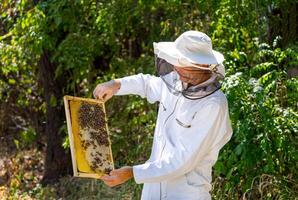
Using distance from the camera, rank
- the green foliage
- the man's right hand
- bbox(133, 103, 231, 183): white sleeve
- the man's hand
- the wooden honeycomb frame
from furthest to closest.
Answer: the green foliage → the man's right hand → the wooden honeycomb frame → the man's hand → bbox(133, 103, 231, 183): white sleeve

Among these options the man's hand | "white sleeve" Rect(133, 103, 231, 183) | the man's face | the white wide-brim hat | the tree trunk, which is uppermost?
the white wide-brim hat

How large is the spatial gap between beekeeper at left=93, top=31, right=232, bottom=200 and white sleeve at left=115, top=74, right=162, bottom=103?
318mm

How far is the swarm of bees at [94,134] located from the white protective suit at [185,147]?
29 cm

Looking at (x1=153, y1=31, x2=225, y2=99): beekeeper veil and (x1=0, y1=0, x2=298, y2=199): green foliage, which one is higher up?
(x1=153, y1=31, x2=225, y2=99): beekeeper veil

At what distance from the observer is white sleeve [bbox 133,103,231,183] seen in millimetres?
3279

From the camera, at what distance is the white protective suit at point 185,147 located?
3287 millimetres

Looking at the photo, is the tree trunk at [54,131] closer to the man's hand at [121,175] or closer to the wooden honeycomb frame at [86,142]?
the wooden honeycomb frame at [86,142]

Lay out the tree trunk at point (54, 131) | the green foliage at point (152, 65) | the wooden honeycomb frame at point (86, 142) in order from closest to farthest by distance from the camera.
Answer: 1. the wooden honeycomb frame at point (86, 142)
2. the green foliage at point (152, 65)
3. the tree trunk at point (54, 131)

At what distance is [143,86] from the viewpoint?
393 centimetres

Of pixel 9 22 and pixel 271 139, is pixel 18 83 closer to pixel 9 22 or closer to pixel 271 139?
pixel 9 22

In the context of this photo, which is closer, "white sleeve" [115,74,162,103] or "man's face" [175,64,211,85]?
"man's face" [175,64,211,85]

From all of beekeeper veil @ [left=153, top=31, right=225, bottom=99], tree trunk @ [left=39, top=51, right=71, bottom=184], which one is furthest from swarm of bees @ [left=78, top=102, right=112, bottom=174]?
tree trunk @ [left=39, top=51, right=71, bottom=184]

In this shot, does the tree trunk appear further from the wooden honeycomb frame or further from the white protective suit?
the white protective suit

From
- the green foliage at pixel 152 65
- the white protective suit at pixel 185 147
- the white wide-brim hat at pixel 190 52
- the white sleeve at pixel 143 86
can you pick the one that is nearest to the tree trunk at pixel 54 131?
the green foliage at pixel 152 65
